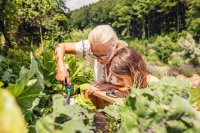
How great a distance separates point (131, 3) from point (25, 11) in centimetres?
6151

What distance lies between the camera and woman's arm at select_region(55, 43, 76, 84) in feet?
11.4

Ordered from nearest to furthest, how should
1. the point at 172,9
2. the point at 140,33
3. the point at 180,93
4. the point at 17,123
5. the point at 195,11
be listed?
the point at 17,123 < the point at 180,93 < the point at 195,11 < the point at 172,9 < the point at 140,33

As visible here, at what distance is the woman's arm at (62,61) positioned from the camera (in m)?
3.47

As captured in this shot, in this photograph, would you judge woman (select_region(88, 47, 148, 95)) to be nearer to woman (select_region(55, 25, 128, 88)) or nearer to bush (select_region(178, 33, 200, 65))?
woman (select_region(55, 25, 128, 88))

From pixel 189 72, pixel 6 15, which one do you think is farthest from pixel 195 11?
pixel 6 15

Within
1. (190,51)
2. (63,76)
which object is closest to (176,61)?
(190,51)

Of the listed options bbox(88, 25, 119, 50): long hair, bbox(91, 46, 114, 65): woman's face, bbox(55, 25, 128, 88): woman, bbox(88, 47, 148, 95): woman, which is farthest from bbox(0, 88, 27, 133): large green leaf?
bbox(88, 25, 119, 50): long hair

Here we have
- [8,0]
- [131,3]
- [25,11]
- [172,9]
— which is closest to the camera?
[8,0]

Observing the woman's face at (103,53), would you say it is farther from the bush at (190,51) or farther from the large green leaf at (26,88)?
the bush at (190,51)

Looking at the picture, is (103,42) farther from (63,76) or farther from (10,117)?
(10,117)

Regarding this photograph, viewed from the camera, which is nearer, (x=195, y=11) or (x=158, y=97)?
(x=158, y=97)

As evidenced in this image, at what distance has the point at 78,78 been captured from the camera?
18.0ft

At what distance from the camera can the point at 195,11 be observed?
165ft

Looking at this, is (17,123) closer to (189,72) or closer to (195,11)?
(189,72)
